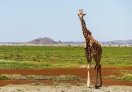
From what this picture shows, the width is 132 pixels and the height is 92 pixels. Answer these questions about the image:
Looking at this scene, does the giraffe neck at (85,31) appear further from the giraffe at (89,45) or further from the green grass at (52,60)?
the green grass at (52,60)

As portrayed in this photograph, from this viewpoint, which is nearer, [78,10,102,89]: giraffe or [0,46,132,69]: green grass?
[78,10,102,89]: giraffe

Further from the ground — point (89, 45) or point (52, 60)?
point (89, 45)

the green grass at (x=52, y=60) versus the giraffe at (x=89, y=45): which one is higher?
the giraffe at (x=89, y=45)

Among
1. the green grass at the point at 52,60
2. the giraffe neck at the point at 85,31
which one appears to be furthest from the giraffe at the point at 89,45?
the green grass at the point at 52,60

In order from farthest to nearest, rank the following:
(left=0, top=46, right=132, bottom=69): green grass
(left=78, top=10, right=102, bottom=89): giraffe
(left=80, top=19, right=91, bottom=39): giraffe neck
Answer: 1. (left=0, top=46, right=132, bottom=69): green grass
2. (left=80, top=19, right=91, bottom=39): giraffe neck
3. (left=78, top=10, right=102, bottom=89): giraffe

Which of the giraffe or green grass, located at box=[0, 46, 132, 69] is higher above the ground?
the giraffe

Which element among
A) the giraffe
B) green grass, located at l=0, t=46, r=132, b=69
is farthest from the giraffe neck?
green grass, located at l=0, t=46, r=132, b=69

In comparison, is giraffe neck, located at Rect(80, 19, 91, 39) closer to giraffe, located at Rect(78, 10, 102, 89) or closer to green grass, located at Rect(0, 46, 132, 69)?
giraffe, located at Rect(78, 10, 102, 89)

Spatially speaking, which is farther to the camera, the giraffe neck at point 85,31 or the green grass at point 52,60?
the green grass at point 52,60

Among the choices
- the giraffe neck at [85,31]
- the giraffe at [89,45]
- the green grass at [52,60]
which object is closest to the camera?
the giraffe at [89,45]

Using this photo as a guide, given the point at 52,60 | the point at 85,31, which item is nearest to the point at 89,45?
the point at 85,31

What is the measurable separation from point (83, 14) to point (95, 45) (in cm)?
183

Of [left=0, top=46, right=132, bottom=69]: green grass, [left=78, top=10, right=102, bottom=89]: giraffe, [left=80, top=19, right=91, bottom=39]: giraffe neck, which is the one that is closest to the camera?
[left=78, top=10, right=102, bottom=89]: giraffe

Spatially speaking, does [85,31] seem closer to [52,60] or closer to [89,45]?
[89,45]
